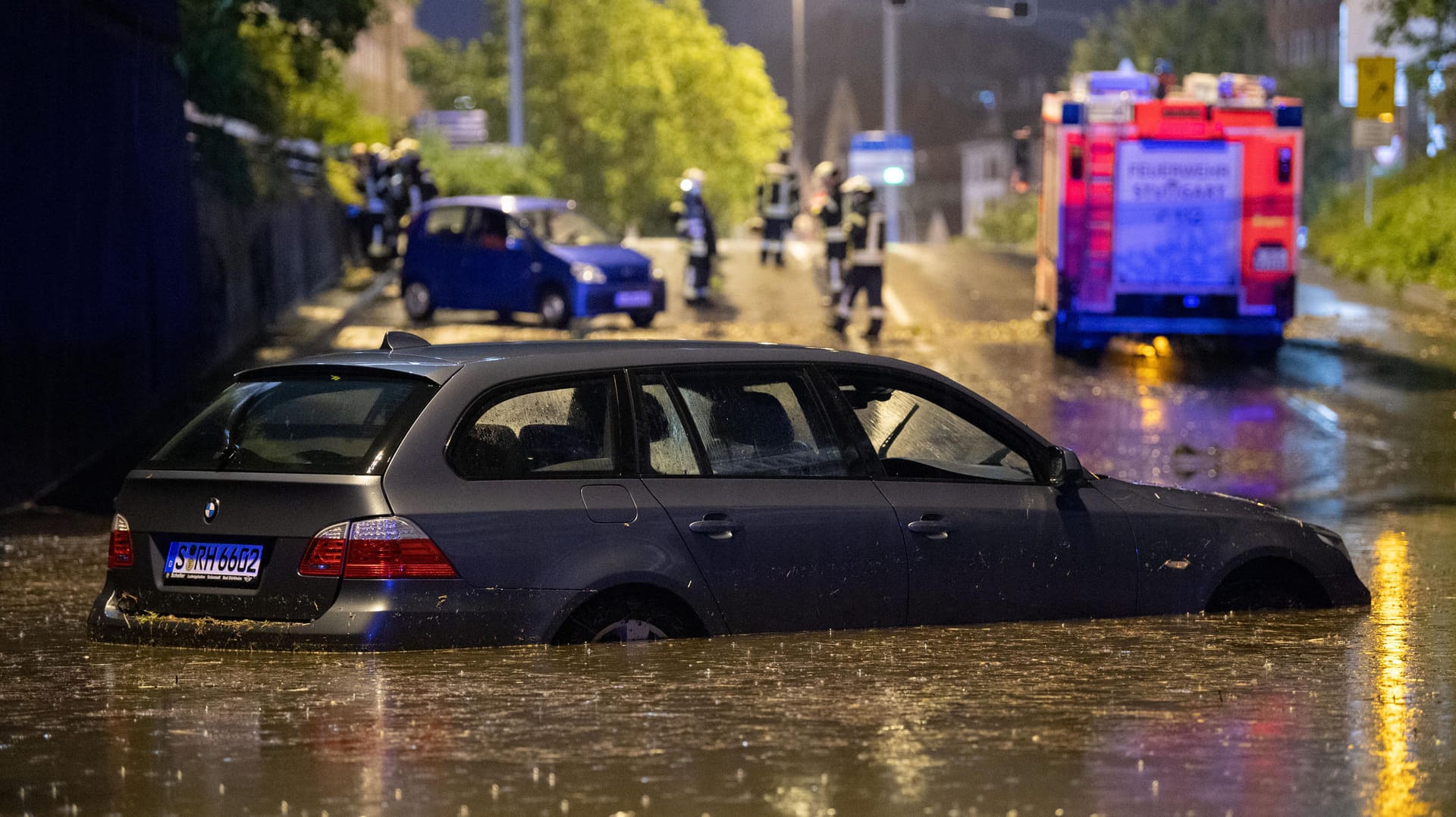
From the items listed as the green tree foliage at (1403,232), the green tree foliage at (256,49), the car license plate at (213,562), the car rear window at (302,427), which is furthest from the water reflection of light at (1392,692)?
the green tree foliage at (1403,232)

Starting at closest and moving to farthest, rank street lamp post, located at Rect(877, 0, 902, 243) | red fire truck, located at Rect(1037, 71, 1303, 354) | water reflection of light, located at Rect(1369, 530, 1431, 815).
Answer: water reflection of light, located at Rect(1369, 530, 1431, 815)
red fire truck, located at Rect(1037, 71, 1303, 354)
street lamp post, located at Rect(877, 0, 902, 243)

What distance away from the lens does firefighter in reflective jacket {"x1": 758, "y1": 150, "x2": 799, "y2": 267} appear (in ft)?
102

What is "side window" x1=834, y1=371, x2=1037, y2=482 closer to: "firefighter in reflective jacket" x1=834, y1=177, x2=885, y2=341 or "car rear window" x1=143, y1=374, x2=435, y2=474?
"car rear window" x1=143, y1=374, x2=435, y2=474

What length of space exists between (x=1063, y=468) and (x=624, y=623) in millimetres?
1675

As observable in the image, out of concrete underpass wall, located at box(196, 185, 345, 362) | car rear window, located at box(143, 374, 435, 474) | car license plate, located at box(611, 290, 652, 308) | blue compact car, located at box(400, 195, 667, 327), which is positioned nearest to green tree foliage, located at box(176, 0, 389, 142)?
concrete underpass wall, located at box(196, 185, 345, 362)

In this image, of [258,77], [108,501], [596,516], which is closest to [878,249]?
[258,77]

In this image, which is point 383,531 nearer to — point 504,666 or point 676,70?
point 504,666

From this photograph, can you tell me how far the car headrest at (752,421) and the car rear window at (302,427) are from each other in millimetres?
970

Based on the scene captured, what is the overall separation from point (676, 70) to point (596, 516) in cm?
5036

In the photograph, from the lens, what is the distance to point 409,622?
642cm

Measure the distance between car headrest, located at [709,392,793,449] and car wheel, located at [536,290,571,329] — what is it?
16.9 metres

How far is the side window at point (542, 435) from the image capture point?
6.57 m

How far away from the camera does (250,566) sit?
6582mm

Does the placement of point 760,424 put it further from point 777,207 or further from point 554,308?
point 777,207
